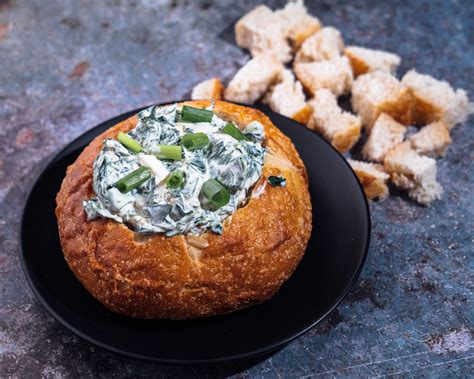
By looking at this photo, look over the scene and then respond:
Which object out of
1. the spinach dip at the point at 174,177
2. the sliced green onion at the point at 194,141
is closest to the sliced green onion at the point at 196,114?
the spinach dip at the point at 174,177

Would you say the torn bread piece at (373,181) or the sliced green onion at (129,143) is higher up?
the sliced green onion at (129,143)

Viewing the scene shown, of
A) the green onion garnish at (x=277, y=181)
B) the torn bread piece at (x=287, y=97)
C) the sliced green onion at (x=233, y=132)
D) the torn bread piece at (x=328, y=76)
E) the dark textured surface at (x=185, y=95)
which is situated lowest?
the dark textured surface at (x=185, y=95)

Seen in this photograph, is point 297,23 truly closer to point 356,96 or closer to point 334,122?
point 356,96

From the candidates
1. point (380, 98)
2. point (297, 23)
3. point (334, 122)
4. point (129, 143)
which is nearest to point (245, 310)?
point (129, 143)

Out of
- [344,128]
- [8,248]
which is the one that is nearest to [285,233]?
[344,128]

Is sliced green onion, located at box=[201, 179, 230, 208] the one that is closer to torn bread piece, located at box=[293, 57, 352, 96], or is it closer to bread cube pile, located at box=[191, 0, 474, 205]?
bread cube pile, located at box=[191, 0, 474, 205]

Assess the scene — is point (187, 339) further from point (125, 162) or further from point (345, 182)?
point (345, 182)

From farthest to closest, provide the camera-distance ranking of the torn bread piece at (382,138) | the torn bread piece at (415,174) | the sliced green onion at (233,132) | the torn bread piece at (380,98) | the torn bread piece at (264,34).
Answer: the torn bread piece at (264,34) → the torn bread piece at (380,98) → the torn bread piece at (382,138) → the torn bread piece at (415,174) → the sliced green onion at (233,132)

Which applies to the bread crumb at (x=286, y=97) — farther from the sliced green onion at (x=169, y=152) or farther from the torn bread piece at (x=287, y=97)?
the sliced green onion at (x=169, y=152)
